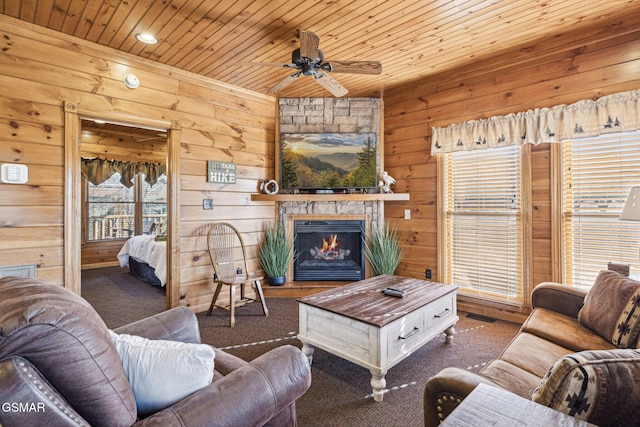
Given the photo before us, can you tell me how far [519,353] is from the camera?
1.69 meters

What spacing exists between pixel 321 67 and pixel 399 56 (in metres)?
1.07

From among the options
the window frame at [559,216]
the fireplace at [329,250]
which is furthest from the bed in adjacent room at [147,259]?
the window frame at [559,216]

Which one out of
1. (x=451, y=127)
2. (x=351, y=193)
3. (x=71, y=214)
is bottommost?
(x=71, y=214)

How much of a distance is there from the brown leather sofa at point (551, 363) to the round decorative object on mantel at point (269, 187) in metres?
3.02

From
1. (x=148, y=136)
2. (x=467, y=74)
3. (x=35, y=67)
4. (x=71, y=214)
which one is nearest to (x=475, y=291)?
(x=467, y=74)

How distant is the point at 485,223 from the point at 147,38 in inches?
152

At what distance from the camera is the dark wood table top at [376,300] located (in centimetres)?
212

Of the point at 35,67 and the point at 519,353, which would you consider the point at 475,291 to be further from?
the point at 35,67

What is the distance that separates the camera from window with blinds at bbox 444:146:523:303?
3.40 meters

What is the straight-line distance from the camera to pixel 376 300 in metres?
2.41

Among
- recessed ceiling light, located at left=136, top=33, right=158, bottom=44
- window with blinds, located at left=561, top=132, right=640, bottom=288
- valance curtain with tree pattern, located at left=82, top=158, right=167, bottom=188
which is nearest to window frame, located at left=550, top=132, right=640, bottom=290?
window with blinds, located at left=561, top=132, right=640, bottom=288

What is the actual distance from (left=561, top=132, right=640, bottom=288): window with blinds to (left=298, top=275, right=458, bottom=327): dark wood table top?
1.35 meters

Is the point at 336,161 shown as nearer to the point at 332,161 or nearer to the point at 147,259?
the point at 332,161

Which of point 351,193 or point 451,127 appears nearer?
point 451,127
